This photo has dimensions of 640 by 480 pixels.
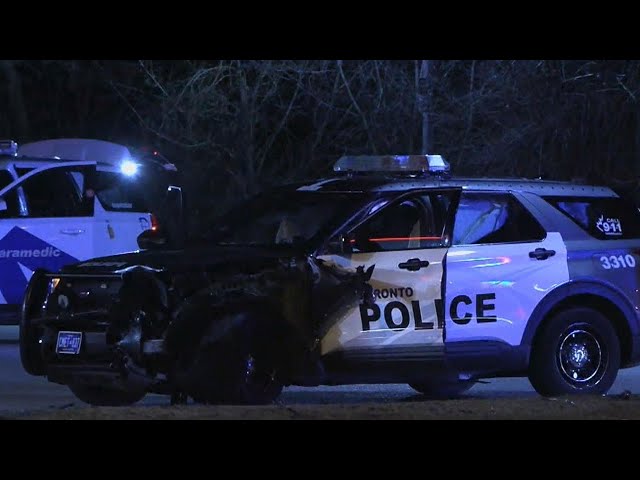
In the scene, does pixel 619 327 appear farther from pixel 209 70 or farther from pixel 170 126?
pixel 170 126

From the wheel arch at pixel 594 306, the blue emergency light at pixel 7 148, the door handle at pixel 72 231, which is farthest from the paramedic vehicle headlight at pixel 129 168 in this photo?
the wheel arch at pixel 594 306

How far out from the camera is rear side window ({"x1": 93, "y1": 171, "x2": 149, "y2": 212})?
13750mm

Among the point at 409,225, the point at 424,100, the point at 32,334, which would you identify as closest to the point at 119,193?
the point at 32,334

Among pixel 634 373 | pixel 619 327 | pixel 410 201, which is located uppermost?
pixel 410 201

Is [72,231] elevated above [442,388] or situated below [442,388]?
above

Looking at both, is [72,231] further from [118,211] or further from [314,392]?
[314,392]

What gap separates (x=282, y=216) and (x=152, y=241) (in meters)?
1.06

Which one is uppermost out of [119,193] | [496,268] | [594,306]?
[119,193]

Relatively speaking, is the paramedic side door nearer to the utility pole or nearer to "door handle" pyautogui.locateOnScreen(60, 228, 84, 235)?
"door handle" pyautogui.locateOnScreen(60, 228, 84, 235)

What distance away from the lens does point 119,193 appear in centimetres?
1402

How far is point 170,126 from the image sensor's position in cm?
2444

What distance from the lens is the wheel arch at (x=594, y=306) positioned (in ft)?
30.1
